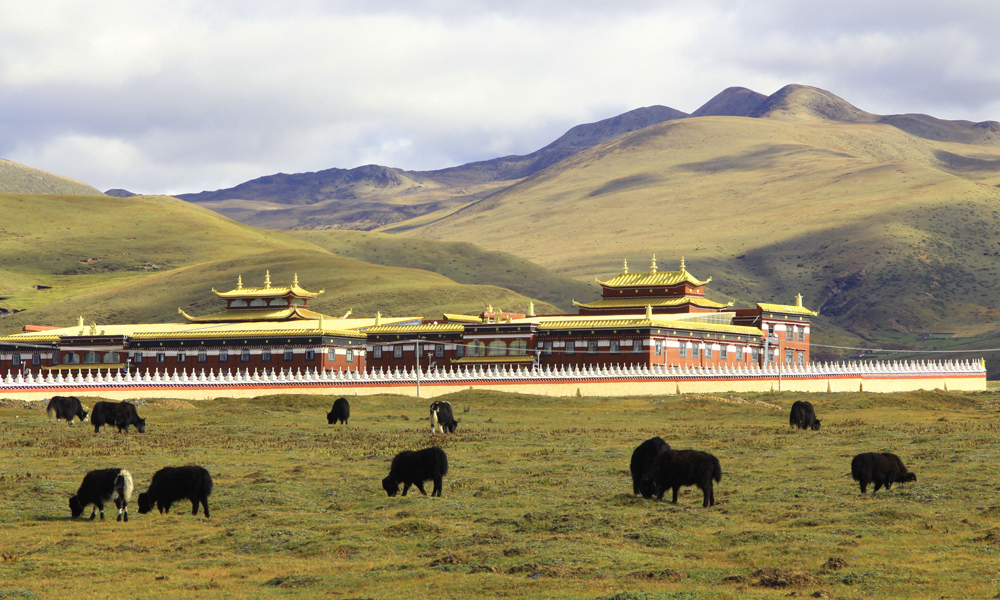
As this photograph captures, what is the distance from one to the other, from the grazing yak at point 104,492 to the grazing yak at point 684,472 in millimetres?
12826

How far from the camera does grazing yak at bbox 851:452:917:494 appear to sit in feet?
103

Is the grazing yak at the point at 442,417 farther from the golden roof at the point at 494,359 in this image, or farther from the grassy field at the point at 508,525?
the golden roof at the point at 494,359

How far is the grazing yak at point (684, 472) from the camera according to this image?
2897 cm

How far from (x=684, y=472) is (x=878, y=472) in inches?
232

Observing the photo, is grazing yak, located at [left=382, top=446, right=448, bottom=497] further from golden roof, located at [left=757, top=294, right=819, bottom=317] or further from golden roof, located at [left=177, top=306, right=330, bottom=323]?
golden roof, located at [left=177, top=306, right=330, bottom=323]

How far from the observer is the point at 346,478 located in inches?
1399

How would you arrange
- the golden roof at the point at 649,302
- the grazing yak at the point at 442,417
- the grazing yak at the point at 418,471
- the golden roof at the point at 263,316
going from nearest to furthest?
1. the grazing yak at the point at 418,471
2. the grazing yak at the point at 442,417
3. the golden roof at the point at 649,302
4. the golden roof at the point at 263,316

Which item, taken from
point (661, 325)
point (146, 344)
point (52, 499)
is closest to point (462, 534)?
point (52, 499)

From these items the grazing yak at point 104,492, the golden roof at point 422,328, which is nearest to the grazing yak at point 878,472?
the grazing yak at point 104,492

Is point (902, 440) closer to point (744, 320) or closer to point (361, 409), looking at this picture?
point (361, 409)

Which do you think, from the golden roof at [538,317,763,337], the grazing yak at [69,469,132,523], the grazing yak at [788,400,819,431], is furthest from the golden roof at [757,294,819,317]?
the grazing yak at [69,469,132,523]

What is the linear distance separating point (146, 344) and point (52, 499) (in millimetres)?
77011

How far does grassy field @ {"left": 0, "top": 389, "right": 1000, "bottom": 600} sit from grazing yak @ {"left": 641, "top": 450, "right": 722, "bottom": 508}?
570 millimetres

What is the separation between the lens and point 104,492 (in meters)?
27.9
